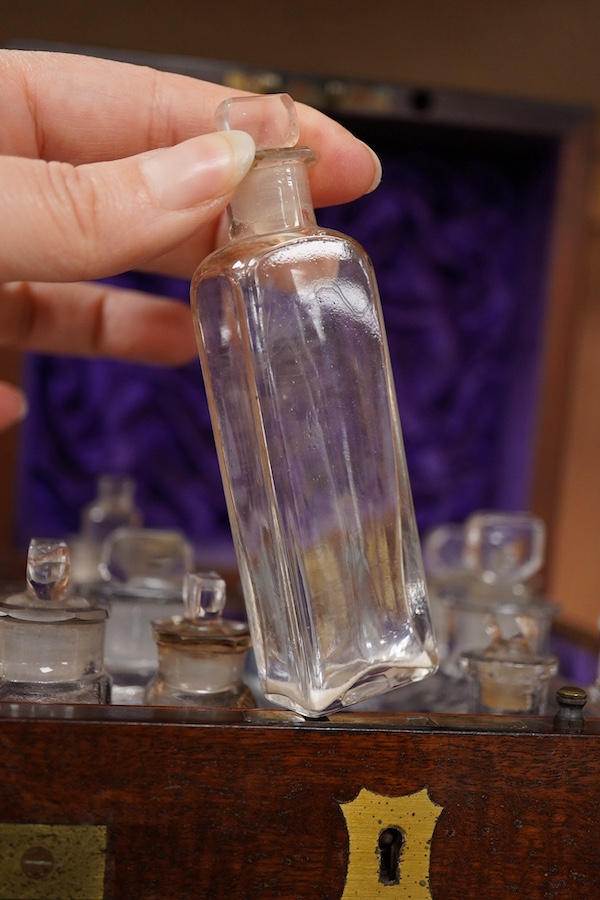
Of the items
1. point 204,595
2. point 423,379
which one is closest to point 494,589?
point 204,595

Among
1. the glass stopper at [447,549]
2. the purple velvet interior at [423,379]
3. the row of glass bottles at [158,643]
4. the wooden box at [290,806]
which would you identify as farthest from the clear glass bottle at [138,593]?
the purple velvet interior at [423,379]

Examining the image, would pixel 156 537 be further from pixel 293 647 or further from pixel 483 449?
pixel 483 449

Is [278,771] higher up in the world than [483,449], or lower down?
lower down

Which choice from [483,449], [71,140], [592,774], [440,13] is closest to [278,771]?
[592,774]

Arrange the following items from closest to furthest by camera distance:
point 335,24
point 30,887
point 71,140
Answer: point 30,887 < point 71,140 < point 335,24

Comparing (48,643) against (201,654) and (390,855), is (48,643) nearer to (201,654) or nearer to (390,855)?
(201,654)
